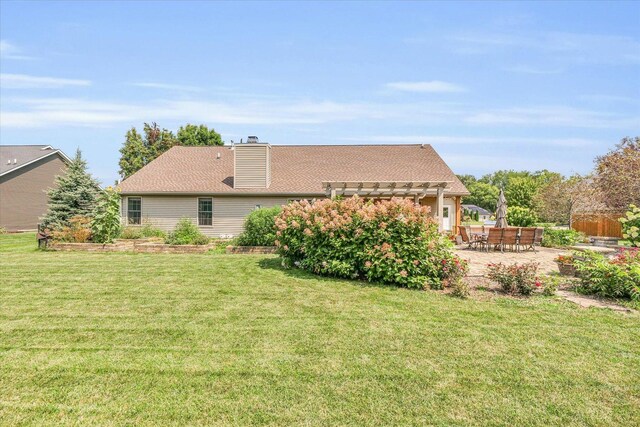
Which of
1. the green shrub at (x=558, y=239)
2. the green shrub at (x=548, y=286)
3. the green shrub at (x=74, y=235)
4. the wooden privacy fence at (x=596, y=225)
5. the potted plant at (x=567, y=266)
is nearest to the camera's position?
the green shrub at (x=548, y=286)

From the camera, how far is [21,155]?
88.1 ft

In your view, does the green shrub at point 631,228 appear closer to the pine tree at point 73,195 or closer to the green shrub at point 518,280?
the green shrub at point 518,280

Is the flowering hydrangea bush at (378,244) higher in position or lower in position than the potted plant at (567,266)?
higher

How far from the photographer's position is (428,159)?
806 inches

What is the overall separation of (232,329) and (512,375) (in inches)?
126

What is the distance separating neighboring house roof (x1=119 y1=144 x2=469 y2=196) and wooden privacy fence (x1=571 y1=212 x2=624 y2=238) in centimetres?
1330

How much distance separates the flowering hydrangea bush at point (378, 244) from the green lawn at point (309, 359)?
2.21 feet

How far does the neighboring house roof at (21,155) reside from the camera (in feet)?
82.8

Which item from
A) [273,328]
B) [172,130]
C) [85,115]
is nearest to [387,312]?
[273,328]

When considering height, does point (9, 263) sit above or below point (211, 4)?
below

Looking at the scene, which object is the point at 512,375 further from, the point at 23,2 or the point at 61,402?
the point at 23,2

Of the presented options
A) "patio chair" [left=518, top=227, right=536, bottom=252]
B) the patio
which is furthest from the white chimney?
"patio chair" [left=518, top=227, right=536, bottom=252]

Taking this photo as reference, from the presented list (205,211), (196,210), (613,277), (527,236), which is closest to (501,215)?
(527,236)

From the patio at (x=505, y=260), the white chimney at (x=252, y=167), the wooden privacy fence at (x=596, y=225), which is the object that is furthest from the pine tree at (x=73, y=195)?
the wooden privacy fence at (x=596, y=225)
